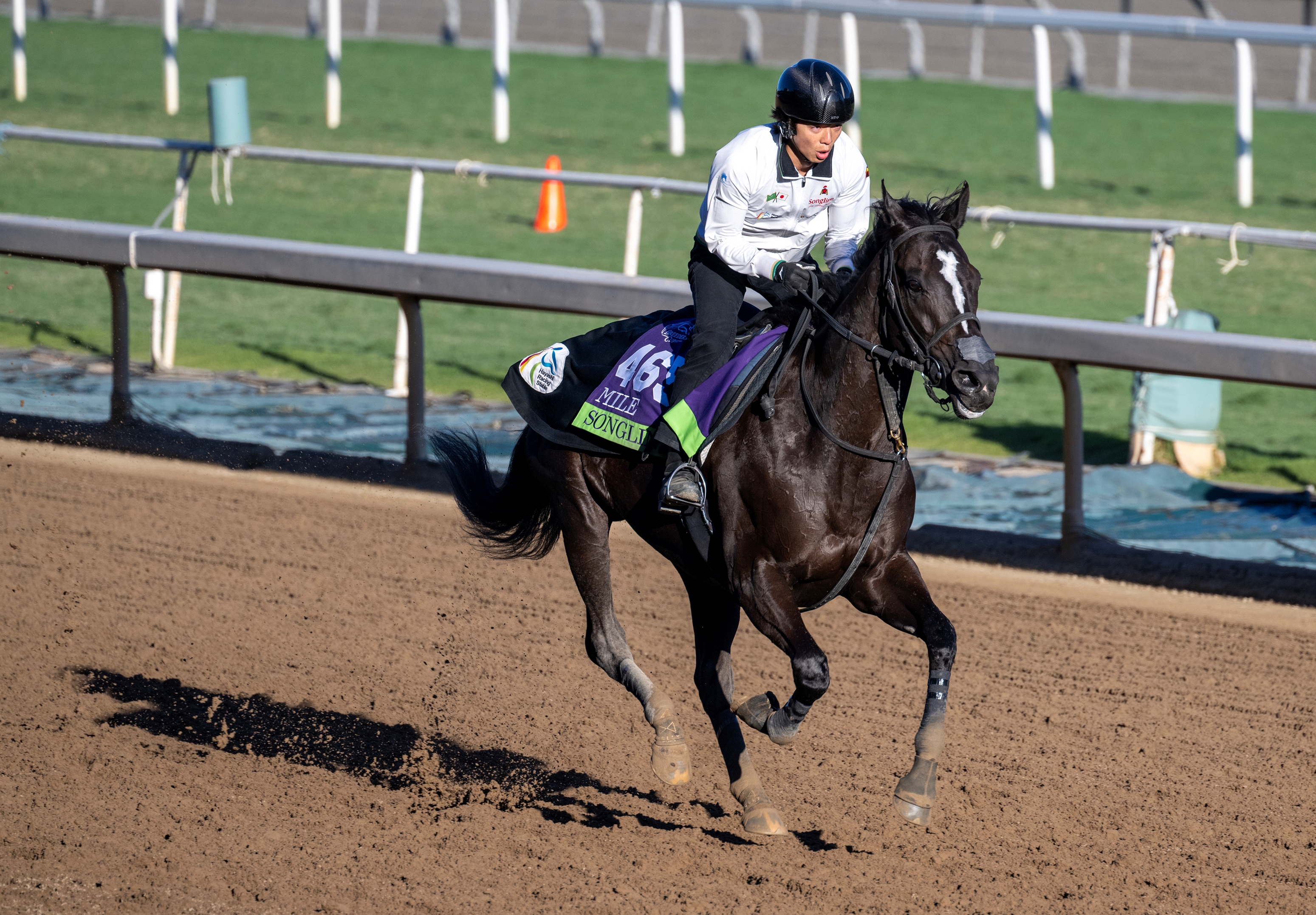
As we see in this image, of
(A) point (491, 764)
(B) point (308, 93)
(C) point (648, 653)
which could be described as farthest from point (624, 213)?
(A) point (491, 764)

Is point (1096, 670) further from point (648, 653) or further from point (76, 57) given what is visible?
point (76, 57)

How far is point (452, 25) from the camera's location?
24531 mm

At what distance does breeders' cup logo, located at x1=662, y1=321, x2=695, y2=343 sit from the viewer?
4770mm

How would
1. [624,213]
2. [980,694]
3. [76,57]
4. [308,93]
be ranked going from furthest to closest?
[76,57] → [308,93] → [624,213] → [980,694]

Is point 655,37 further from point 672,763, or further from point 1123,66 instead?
point 672,763

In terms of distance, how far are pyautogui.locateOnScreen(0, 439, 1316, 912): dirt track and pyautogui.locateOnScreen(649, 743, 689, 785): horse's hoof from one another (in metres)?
0.16

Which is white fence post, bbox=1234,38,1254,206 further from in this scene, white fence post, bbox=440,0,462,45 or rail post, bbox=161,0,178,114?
A: white fence post, bbox=440,0,462,45

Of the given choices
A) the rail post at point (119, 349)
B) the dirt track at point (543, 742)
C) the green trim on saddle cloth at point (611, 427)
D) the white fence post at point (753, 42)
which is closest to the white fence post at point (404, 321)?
the rail post at point (119, 349)

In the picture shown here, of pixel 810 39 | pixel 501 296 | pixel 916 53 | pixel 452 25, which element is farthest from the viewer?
pixel 452 25

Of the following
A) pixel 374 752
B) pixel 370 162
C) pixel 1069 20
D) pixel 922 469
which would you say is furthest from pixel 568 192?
pixel 374 752

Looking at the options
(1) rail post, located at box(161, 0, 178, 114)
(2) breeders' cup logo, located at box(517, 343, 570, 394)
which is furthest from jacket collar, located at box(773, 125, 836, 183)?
(1) rail post, located at box(161, 0, 178, 114)

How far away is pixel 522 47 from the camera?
24.5 m

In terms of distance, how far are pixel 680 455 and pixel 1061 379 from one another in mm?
3258

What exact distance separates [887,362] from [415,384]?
14.8 ft
